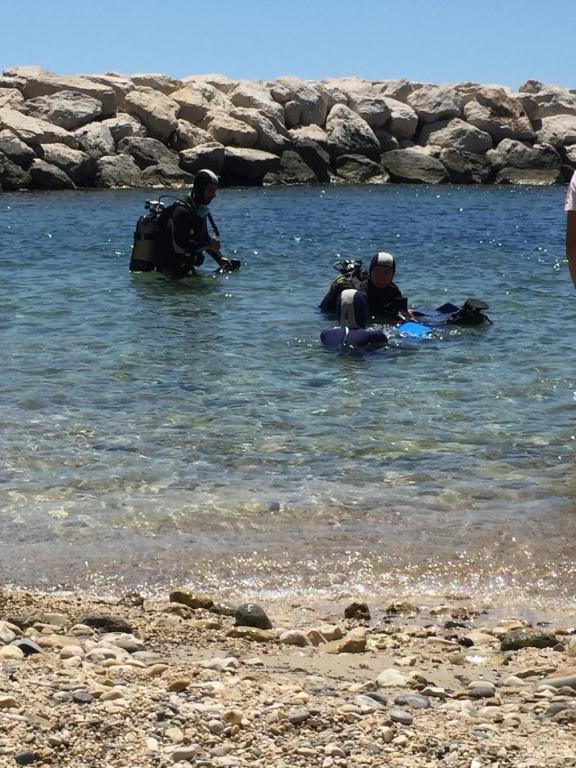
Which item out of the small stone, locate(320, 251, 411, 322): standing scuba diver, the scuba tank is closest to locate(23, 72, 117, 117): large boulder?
the scuba tank

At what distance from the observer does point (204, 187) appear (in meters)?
14.8

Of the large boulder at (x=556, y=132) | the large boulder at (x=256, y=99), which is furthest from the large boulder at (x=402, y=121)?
the large boulder at (x=556, y=132)

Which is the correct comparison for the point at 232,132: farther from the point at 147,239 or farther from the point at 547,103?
the point at 147,239

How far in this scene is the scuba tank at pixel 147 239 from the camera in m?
15.2

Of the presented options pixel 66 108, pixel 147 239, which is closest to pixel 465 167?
pixel 66 108

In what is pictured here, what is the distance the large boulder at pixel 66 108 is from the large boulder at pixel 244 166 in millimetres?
4061

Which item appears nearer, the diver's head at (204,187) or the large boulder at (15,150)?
the diver's head at (204,187)

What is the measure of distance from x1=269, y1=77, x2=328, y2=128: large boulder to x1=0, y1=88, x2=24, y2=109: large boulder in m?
8.83

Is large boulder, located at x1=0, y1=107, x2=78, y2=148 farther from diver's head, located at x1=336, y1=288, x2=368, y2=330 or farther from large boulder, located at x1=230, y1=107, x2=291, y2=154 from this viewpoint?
diver's head, located at x1=336, y1=288, x2=368, y2=330

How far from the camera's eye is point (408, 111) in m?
41.3

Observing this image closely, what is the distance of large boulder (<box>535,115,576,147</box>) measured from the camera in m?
42.8

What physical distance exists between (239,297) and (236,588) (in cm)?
903

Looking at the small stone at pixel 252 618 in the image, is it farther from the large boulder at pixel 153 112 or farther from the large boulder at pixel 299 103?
the large boulder at pixel 299 103

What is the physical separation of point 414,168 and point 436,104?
4.54 metres
